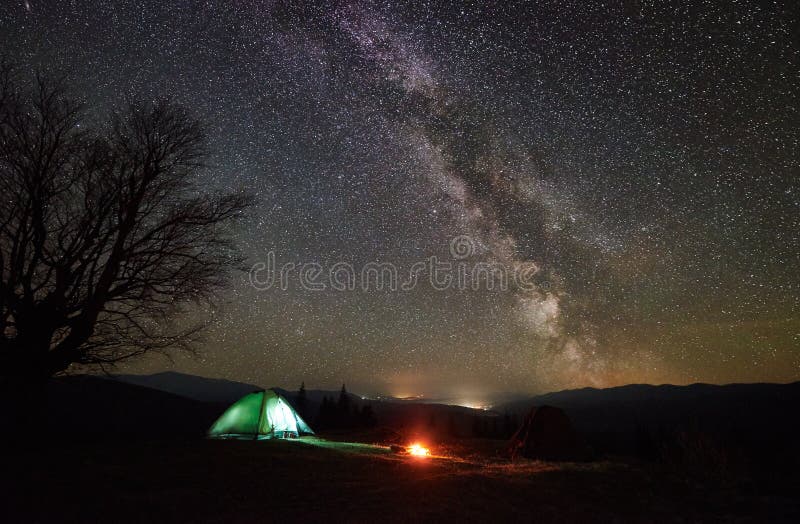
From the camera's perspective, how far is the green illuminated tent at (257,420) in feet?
58.6

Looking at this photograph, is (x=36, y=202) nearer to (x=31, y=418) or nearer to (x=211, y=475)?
(x=31, y=418)

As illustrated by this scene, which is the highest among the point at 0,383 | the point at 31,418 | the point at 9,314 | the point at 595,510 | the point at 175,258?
the point at 175,258

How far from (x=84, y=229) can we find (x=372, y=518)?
12.4 m

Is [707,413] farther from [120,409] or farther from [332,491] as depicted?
[332,491]

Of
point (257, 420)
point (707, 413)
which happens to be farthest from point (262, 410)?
point (707, 413)

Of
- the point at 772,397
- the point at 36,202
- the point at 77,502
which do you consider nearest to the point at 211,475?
the point at 77,502

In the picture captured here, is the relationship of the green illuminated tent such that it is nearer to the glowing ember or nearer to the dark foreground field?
the dark foreground field

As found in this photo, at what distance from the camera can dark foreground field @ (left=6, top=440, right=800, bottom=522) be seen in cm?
654

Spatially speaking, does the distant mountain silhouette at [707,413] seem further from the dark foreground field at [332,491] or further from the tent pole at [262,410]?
the dark foreground field at [332,491]

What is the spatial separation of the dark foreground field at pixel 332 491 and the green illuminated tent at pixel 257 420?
16.3 feet

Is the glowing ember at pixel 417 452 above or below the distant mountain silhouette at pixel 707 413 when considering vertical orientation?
below

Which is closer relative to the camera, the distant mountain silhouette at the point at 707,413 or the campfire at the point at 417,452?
the campfire at the point at 417,452

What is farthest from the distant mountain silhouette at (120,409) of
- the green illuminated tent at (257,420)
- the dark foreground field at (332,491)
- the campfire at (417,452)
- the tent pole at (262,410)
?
the dark foreground field at (332,491)

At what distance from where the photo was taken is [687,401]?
181625 millimetres
